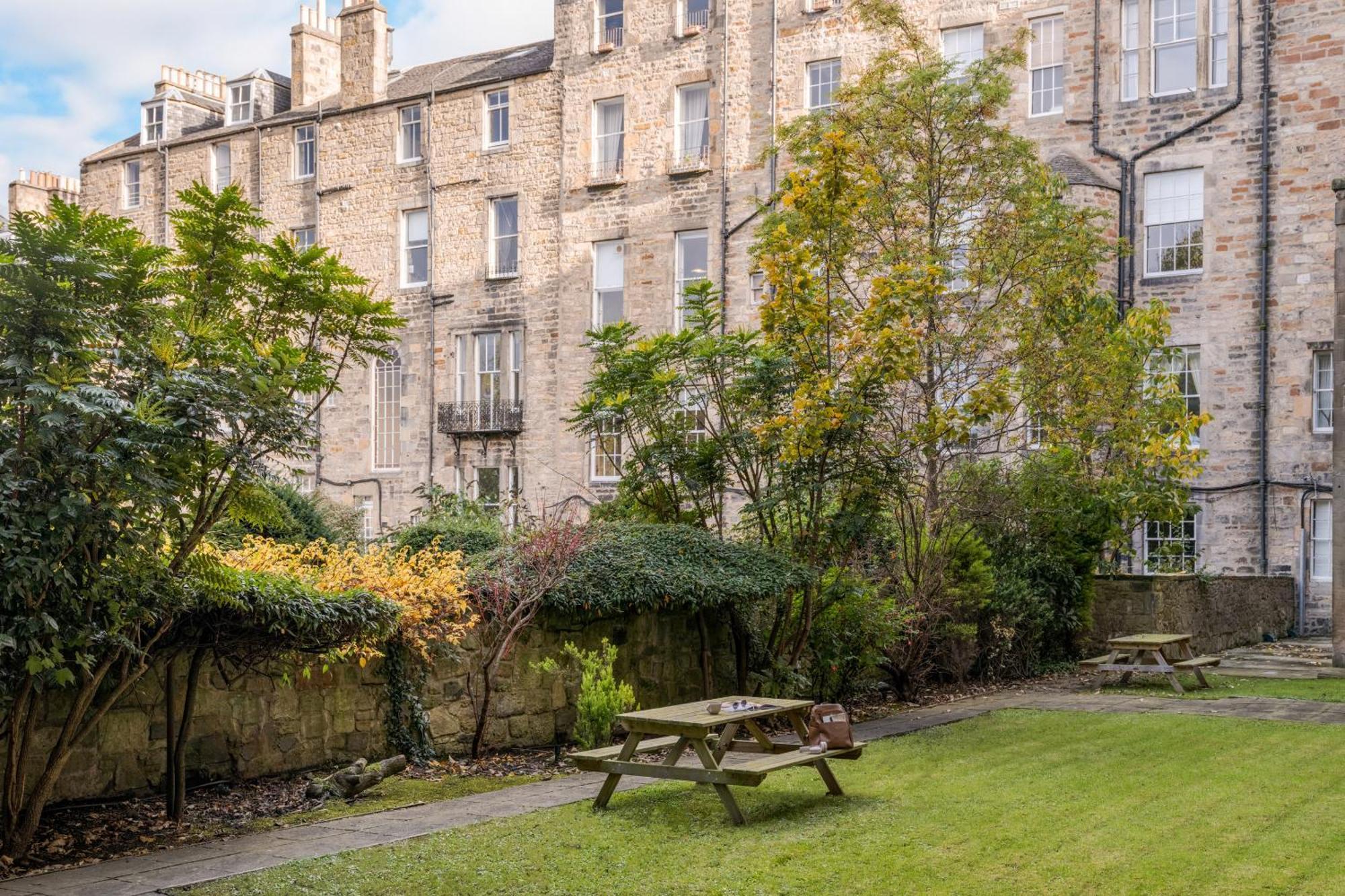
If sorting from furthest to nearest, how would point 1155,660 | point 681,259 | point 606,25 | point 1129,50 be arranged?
point 606,25
point 681,259
point 1129,50
point 1155,660

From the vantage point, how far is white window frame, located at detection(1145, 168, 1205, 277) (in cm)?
2464

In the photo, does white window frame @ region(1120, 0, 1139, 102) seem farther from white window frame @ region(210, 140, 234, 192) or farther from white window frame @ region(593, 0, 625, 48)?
white window frame @ region(210, 140, 234, 192)

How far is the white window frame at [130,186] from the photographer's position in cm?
3928

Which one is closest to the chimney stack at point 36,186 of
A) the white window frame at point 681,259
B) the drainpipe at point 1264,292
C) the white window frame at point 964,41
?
the white window frame at point 681,259

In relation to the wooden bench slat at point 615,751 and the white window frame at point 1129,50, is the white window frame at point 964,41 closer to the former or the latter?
the white window frame at point 1129,50

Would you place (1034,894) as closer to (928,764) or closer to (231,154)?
(928,764)

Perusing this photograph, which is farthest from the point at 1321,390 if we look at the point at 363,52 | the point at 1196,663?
the point at 363,52

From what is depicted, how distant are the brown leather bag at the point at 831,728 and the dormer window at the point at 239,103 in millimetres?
33781

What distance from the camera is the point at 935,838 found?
743cm

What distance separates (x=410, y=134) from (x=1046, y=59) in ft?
51.6

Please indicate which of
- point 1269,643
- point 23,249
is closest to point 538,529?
point 23,249

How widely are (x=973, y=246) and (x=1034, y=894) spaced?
10.1 m

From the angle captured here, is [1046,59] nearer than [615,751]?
No

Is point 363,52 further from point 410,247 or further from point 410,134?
point 410,247
